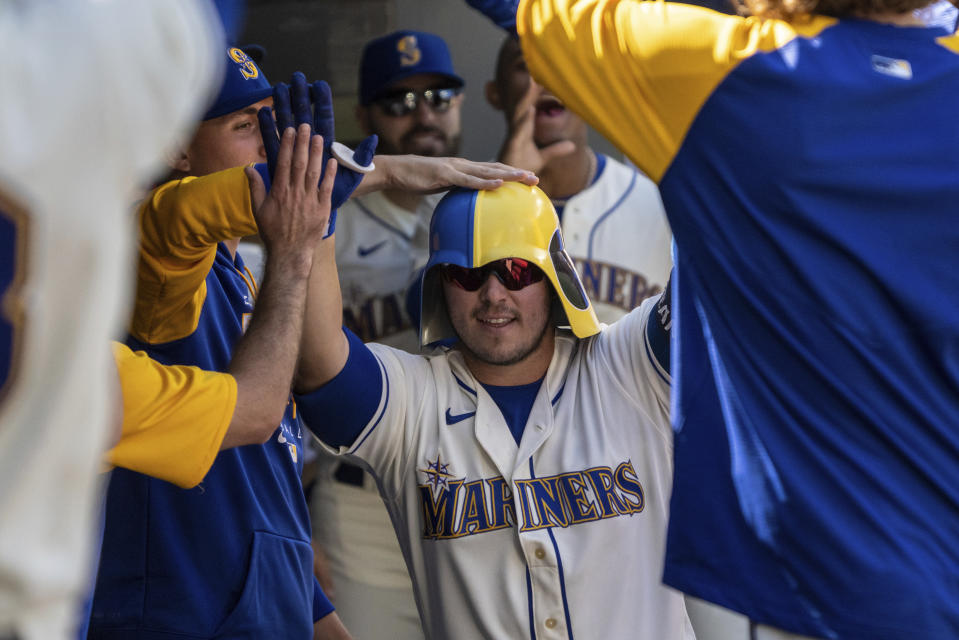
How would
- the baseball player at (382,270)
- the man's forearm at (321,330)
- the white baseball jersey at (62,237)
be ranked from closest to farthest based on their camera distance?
the white baseball jersey at (62,237)
the man's forearm at (321,330)
the baseball player at (382,270)

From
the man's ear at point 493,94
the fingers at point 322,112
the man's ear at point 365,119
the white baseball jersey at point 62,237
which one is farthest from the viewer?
the man's ear at point 493,94

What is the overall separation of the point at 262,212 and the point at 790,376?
3.00ft

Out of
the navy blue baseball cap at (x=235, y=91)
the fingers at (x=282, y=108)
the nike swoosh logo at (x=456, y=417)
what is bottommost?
the nike swoosh logo at (x=456, y=417)

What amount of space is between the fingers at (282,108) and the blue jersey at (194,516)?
0.40 feet

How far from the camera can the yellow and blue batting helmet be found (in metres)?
2.62

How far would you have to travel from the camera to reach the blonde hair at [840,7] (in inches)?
63.6

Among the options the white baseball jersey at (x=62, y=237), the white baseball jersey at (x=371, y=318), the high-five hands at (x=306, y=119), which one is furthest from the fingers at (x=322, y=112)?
the white baseball jersey at (x=371, y=318)

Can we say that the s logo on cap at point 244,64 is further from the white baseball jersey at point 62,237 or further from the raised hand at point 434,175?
the white baseball jersey at point 62,237

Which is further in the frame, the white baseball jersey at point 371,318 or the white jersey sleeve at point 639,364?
the white baseball jersey at point 371,318

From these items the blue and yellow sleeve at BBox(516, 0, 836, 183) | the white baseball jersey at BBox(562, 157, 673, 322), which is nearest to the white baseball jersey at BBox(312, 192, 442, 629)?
the white baseball jersey at BBox(562, 157, 673, 322)

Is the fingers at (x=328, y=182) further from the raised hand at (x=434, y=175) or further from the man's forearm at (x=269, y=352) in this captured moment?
the raised hand at (x=434, y=175)

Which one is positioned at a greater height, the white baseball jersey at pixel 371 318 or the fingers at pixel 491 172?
the fingers at pixel 491 172

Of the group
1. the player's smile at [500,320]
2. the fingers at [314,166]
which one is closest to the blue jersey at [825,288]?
the fingers at [314,166]

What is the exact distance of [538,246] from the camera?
266 centimetres
